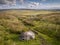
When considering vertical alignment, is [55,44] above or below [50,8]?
below

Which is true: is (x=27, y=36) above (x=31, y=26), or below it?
below

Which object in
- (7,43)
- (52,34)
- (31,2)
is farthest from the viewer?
(31,2)

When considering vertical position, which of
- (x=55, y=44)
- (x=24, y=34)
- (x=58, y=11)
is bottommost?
(x=55, y=44)

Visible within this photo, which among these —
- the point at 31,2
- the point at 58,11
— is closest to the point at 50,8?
the point at 58,11

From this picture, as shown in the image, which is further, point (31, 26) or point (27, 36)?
point (31, 26)

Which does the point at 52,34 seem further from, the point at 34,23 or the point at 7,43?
the point at 7,43

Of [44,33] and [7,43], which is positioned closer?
[7,43]

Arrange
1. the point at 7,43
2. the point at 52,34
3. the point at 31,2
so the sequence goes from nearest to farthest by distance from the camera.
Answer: the point at 7,43, the point at 52,34, the point at 31,2
